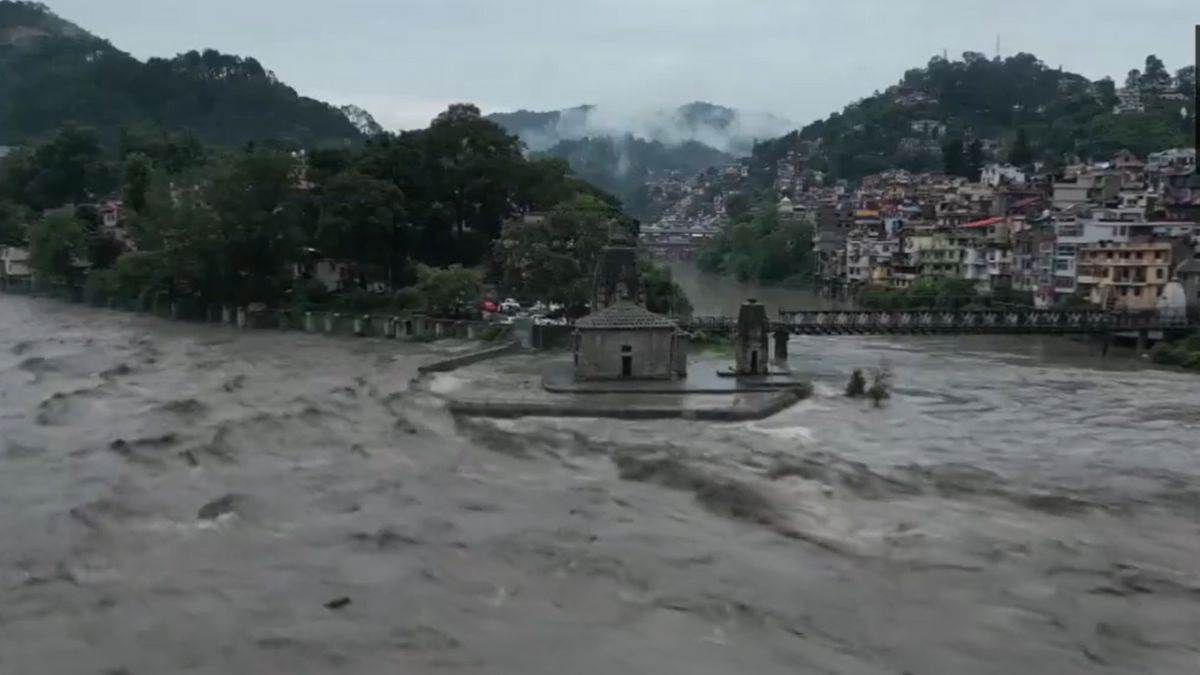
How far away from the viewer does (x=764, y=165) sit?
160125 mm

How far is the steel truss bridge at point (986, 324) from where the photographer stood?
41.0 metres

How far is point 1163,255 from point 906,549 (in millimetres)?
36191

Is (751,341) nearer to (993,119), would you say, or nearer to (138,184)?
(138,184)

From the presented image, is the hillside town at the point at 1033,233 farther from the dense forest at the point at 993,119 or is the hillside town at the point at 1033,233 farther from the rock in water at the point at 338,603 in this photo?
the rock in water at the point at 338,603

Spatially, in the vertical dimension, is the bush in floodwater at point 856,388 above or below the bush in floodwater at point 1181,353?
below

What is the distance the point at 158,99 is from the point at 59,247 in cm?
6827

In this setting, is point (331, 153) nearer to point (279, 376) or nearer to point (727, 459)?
point (279, 376)

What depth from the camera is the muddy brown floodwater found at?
13.6 meters

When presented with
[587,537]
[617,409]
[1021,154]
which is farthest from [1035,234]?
[587,537]

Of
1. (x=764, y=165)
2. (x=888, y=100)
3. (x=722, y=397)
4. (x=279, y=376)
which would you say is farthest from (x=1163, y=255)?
(x=764, y=165)

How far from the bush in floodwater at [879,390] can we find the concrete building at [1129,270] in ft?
62.5

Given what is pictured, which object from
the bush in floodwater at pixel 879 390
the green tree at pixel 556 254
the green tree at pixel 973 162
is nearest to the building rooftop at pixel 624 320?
the bush in floodwater at pixel 879 390

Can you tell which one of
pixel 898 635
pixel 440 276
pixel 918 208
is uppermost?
pixel 918 208

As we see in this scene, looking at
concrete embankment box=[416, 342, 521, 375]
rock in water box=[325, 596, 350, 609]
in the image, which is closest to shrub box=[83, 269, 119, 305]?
concrete embankment box=[416, 342, 521, 375]
